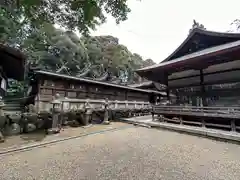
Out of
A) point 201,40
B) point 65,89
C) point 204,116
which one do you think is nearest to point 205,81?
point 204,116

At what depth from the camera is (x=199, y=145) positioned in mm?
6125

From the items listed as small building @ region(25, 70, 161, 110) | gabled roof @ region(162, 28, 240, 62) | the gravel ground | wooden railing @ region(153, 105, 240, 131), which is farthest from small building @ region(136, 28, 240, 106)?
small building @ region(25, 70, 161, 110)

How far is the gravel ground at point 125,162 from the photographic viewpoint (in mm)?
3627

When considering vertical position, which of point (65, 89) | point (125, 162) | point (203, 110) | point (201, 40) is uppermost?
point (201, 40)

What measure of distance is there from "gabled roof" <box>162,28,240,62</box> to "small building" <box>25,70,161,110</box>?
24.5 ft

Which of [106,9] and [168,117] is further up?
[106,9]

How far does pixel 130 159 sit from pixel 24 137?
185 inches

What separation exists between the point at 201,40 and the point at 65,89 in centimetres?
1135

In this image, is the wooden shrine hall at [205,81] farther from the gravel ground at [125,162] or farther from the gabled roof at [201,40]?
the gravel ground at [125,162]

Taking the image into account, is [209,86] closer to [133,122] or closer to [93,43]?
[133,122]

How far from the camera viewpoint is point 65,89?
14141 millimetres

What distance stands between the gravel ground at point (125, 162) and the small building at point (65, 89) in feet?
25.2

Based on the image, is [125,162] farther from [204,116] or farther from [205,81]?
[205,81]

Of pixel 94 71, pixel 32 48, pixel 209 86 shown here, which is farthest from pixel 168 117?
pixel 32 48
